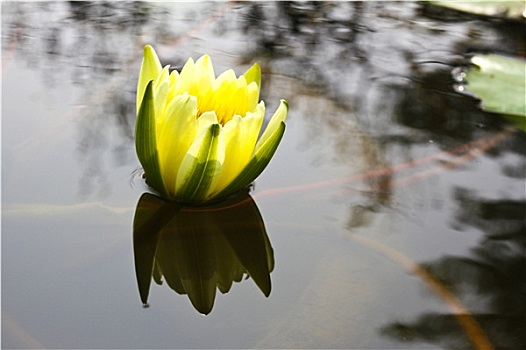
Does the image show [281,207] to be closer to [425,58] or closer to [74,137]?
[74,137]

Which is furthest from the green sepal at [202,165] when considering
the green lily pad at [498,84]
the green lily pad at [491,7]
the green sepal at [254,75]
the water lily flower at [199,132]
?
the green lily pad at [491,7]

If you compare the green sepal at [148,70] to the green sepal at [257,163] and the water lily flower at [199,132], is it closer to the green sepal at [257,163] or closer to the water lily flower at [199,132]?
the water lily flower at [199,132]

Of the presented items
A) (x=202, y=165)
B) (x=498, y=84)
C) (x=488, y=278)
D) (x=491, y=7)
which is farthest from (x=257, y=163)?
(x=491, y=7)

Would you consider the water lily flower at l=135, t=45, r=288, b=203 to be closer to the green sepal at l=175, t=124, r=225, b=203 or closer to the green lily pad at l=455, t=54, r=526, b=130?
the green sepal at l=175, t=124, r=225, b=203

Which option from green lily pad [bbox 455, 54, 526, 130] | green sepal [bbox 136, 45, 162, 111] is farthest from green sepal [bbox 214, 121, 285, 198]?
green lily pad [bbox 455, 54, 526, 130]

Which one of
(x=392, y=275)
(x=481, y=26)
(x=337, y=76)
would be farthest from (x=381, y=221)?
(x=481, y=26)
